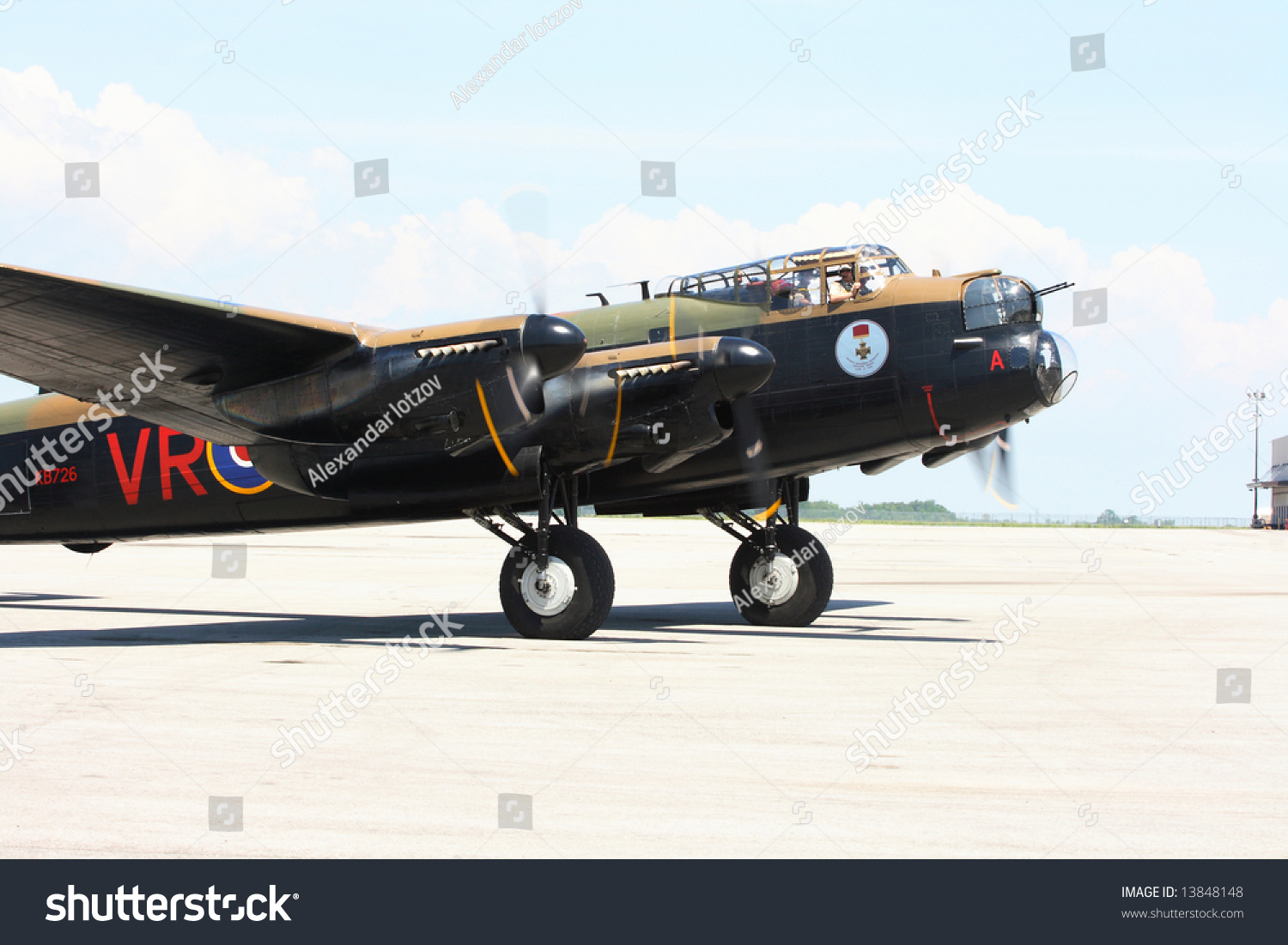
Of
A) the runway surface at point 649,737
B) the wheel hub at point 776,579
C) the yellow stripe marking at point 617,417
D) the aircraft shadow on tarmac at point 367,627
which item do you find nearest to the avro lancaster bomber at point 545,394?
the yellow stripe marking at point 617,417

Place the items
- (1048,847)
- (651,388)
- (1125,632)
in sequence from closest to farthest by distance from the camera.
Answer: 1. (1048,847)
2. (651,388)
3. (1125,632)

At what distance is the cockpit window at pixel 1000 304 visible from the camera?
1473 cm

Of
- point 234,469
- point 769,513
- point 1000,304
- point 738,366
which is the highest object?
point 1000,304

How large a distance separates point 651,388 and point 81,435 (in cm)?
961

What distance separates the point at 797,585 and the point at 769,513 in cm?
123

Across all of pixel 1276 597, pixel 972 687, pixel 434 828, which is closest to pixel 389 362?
pixel 972 687

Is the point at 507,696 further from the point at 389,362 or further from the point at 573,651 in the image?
the point at 389,362

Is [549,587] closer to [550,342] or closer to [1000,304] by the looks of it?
[550,342]

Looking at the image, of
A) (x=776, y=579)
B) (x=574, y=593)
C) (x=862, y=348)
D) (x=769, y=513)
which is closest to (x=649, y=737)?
(x=574, y=593)

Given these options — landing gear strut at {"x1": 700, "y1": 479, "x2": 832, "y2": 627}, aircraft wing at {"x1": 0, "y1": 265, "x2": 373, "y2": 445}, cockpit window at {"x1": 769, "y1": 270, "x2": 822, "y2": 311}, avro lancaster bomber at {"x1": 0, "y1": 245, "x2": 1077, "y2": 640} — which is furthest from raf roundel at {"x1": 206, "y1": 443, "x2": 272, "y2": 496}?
cockpit window at {"x1": 769, "y1": 270, "x2": 822, "y2": 311}

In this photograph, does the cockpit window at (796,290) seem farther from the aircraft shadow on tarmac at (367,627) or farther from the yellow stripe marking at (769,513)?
the aircraft shadow on tarmac at (367,627)

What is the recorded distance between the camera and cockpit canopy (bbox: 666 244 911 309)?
15.7m

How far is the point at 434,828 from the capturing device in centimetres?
587

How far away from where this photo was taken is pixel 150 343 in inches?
534
